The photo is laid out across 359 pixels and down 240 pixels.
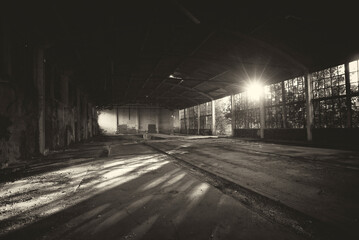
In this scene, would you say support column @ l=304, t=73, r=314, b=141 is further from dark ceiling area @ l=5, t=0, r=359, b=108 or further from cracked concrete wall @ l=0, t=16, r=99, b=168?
cracked concrete wall @ l=0, t=16, r=99, b=168

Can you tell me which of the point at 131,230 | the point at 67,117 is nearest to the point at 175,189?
the point at 131,230

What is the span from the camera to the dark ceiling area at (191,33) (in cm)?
620

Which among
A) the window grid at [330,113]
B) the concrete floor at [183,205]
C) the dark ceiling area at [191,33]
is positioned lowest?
the concrete floor at [183,205]

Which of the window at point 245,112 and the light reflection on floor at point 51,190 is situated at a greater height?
the window at point 245,112

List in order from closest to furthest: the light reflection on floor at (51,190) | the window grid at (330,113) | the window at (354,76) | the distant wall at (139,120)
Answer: the light reflection on floor at (51,190), the window at (354,76), the window grid at (330,113), the distant wall at (139,120)

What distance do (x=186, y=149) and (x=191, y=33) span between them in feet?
17.0

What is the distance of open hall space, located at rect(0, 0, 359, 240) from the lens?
7.26 feet

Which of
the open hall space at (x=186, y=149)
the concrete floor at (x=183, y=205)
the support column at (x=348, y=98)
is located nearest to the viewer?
the concrete floor at (x=183, y=205)

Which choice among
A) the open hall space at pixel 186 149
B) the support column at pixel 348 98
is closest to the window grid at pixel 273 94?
the open hall space at pixel 186 149

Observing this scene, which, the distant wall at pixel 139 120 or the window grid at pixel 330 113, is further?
the distant wall at pixel 139 120

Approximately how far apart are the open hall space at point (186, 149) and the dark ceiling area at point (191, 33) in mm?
52

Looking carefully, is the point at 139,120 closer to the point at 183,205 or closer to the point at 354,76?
the point at 354,76

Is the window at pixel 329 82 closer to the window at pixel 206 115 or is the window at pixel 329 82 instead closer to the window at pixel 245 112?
the window at pixel 245 112

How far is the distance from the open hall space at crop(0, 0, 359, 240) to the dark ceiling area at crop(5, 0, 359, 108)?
52mm
